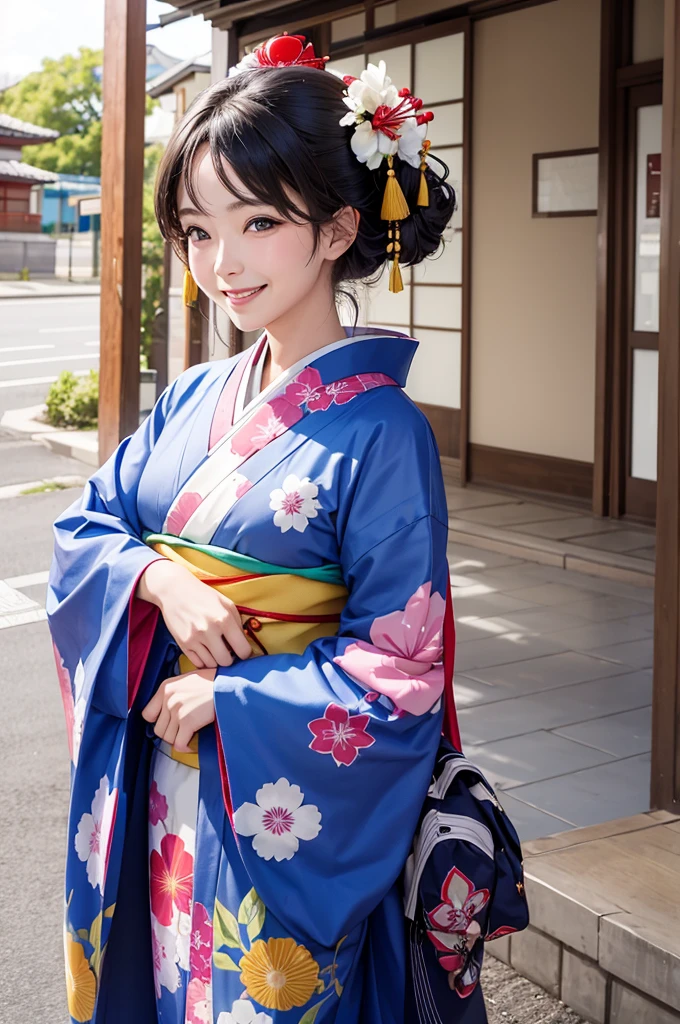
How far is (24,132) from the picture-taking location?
2383 centimetres

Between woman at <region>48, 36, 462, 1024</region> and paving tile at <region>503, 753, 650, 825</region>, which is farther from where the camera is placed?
paving tile at <region>503, 753, 650, 825</region>

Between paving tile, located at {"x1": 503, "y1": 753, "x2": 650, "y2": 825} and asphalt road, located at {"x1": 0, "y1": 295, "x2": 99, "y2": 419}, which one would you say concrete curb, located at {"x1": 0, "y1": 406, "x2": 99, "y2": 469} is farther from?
paving tile, located at {"x1": 503, "y1": 753, "x2": 650, "y2": 825}

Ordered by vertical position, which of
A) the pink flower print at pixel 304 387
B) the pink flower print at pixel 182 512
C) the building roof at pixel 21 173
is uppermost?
the building roof at pixel 21 173

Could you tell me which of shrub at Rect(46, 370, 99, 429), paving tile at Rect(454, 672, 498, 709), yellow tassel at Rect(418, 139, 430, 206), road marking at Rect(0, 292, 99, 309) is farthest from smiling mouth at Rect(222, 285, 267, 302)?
road marking at Rect(0, 292, 99, 309)

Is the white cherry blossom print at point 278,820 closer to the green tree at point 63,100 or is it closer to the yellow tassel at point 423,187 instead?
the yellow tassel at point 423,187

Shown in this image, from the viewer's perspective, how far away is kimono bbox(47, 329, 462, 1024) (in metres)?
1.33

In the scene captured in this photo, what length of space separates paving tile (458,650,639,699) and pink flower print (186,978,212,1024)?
112 inches

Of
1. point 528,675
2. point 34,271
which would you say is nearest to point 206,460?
point 528,675

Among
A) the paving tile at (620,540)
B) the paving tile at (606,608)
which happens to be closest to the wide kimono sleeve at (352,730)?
the paving tile at (606,608)

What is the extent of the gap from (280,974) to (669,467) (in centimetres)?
177

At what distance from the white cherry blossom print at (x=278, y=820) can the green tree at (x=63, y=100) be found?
3543 centimetres

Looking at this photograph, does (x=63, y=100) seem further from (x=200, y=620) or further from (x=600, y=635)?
(x=200, y=620)

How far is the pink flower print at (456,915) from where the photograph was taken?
4.48ft

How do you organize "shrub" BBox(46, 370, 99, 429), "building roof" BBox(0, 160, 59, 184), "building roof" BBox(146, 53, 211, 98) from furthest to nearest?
"building roof" BBox(0, 160, 59, 184), "building roof" BBox(146, 53, 211, 98), "shrub" BBox(46, 370, 99, 429)
